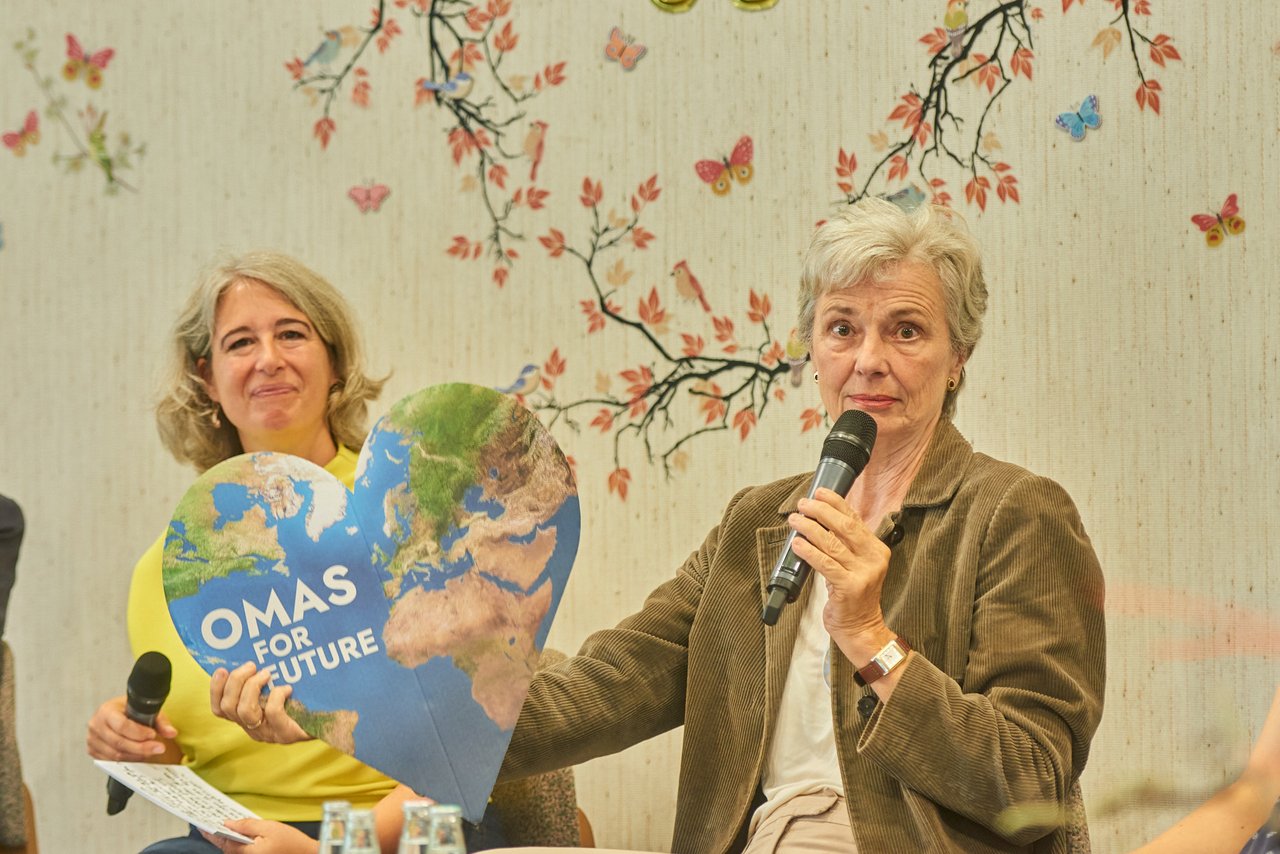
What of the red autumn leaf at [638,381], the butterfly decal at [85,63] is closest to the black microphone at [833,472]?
the red autumn leaf at [638,381]

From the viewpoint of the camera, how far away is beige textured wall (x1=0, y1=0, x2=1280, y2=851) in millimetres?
2371

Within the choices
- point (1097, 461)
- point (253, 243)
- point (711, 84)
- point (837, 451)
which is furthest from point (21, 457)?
point (1097, 461)

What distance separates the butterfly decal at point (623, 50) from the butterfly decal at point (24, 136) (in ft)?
4.05

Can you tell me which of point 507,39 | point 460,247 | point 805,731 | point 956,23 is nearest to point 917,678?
point 805,731

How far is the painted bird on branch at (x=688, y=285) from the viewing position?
2.67 meters

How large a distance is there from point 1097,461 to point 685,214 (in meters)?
0.86

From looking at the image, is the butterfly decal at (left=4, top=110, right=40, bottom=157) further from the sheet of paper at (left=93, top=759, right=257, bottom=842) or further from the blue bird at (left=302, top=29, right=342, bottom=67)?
the sheet of paper at (left=93, top=759, right=257, bottom=842)

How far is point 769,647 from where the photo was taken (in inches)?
81.4

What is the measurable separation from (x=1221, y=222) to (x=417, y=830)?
1683 millimetres

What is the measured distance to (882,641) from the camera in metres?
1.83

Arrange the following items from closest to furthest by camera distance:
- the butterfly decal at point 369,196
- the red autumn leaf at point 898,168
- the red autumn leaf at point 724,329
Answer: the red autumn leaf at point 898,168 → the red autumn leaf at point 724,329 → the butterfly decal at point 369,196

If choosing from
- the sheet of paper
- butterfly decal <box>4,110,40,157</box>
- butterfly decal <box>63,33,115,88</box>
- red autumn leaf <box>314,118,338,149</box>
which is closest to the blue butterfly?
red autumn leaf <box>314,118,338,149</box>

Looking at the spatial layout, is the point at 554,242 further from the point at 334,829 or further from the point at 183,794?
the point at 334,829

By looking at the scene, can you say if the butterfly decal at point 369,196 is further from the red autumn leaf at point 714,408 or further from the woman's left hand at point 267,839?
the woman's left hand at point 267,839
